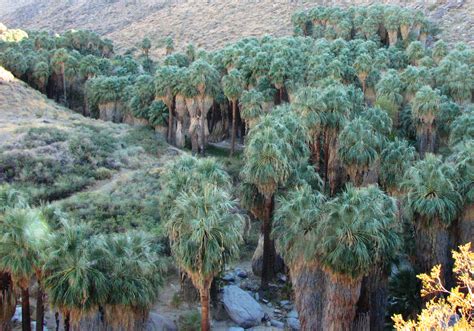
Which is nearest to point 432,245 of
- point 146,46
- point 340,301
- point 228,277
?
point 340,301

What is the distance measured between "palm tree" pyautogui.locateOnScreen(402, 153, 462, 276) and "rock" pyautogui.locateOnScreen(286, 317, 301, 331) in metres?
6.28

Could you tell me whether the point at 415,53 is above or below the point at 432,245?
above

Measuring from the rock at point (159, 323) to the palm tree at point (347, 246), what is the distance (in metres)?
6.86

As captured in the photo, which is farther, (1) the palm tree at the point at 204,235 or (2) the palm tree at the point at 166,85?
(2) the palm tree at the point at 166,85

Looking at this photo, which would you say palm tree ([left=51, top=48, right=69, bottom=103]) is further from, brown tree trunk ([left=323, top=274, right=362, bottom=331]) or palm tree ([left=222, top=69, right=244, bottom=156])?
brown tree trunk ([left=323, top=274, right=362, bottom=331])

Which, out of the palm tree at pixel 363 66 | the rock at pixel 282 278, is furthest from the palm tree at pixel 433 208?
the palm tree at pixel 363 66

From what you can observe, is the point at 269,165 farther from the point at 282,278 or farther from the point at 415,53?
the point at 415,53

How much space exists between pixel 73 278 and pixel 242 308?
34.4ft

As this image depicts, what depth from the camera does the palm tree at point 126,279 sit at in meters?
18.7

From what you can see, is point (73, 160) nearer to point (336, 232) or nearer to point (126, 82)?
point (126, 82)

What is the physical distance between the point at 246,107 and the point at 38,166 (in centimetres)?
1763

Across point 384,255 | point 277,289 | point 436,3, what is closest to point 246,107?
point 277,289

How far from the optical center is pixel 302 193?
22.7m

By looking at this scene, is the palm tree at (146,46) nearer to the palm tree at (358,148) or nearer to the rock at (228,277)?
the palm tree at (358,148)
